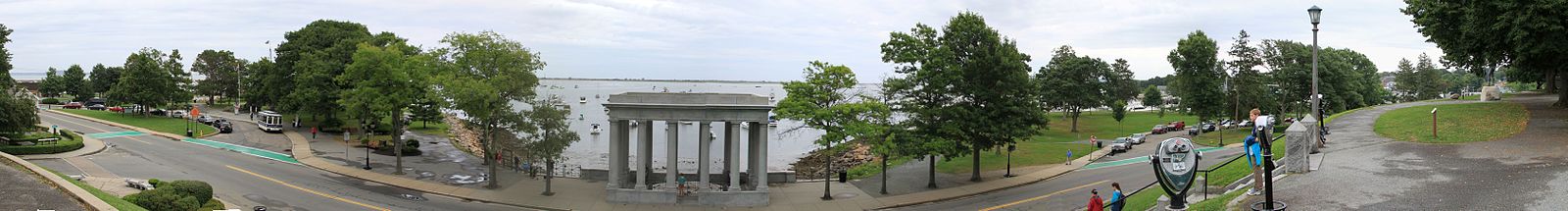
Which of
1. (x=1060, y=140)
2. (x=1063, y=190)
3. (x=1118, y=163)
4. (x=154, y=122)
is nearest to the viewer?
(x=1063, y=190)

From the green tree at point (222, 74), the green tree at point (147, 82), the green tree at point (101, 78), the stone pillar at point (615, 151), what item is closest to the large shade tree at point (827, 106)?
the stone pillar at point (615, 151)

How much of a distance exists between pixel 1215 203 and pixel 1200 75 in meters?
47.3

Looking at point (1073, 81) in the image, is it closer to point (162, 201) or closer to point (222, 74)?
point (162, 201)

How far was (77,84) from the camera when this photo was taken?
10775 cm

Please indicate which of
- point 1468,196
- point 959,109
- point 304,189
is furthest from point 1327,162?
point 304,189

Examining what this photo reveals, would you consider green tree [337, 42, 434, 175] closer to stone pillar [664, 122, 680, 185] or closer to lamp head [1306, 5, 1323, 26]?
stone pillar [664, 122, 680, 185]

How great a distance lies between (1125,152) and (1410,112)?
50.7ft

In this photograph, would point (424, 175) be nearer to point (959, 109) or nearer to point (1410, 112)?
point (959, 109)

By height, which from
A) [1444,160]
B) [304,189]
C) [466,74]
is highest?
[466,74]

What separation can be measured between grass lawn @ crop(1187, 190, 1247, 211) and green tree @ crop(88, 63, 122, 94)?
116 m

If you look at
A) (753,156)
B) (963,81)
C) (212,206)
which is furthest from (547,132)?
(963,81)

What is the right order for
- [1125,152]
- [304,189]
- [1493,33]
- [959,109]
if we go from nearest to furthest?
1. [1493,33]
2. [304,189]
3. [959,109]
4. [1125,152]

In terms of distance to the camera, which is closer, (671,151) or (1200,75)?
(671,151)

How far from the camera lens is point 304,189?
35.6 m
